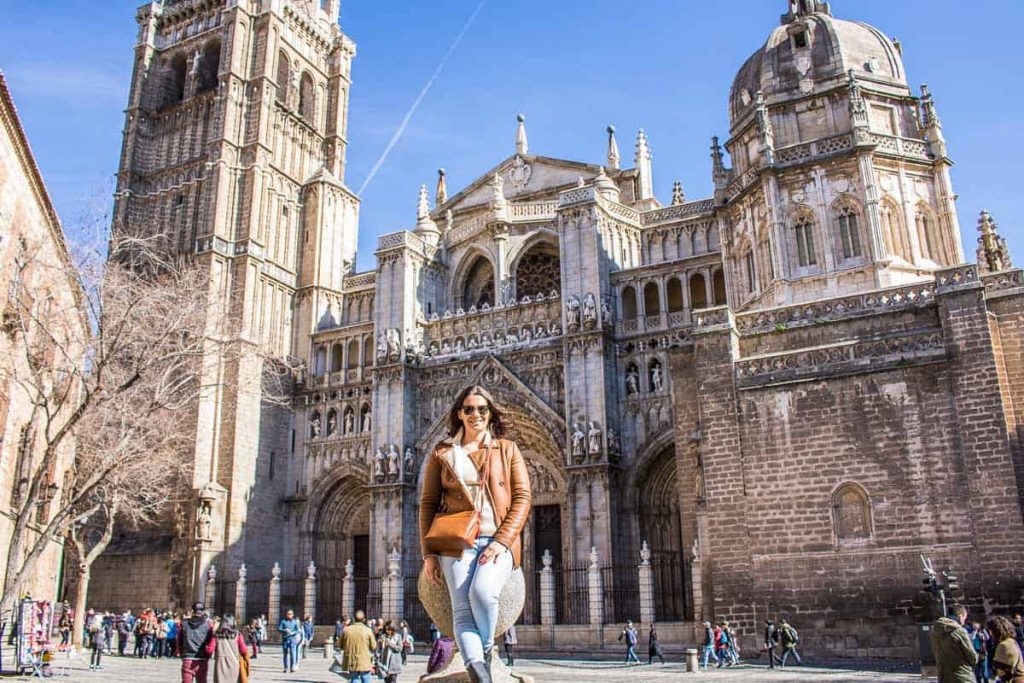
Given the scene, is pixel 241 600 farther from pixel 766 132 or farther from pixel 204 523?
pixel 766 132

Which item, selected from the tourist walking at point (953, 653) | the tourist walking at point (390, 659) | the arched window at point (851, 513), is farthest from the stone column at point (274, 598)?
the tourist walking at point (953, 653)

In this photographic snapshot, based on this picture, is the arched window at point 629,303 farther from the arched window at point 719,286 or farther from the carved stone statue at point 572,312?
the arched window at point 719,286

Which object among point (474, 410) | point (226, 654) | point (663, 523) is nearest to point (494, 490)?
point (474, 410)

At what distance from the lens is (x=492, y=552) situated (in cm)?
508

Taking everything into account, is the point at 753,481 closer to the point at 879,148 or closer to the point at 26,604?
the point at 879,148

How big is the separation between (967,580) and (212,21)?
123 feet

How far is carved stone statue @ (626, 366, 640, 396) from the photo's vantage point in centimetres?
2889

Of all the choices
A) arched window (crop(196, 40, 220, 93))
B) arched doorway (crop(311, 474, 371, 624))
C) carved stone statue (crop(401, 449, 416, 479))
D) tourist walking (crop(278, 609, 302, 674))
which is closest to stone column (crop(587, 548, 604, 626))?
carved stone statue (crop(401, 449, 416, 479))

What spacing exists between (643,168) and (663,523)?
46.0ft

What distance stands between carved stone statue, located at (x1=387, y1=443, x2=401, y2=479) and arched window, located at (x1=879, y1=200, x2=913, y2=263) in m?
16.7

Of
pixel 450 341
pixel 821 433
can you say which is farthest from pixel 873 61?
pixel 450 341

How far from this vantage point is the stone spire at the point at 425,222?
3562 centimetres

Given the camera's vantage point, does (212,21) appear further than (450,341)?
Yes

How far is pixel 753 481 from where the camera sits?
19094mm
